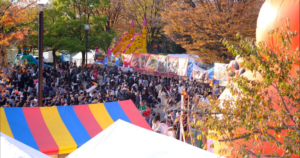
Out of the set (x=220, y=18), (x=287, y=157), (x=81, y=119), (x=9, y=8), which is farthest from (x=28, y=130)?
(x=220, y=18)

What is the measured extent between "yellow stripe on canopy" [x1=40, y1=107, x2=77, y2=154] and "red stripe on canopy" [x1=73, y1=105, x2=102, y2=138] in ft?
1.78

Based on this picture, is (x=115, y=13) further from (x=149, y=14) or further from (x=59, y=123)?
(x=59, y=123)

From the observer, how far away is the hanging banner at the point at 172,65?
2208cm

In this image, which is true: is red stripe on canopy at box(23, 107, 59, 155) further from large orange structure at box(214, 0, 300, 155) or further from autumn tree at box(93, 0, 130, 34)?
autumn tree at box(93, 0, 130, 34)

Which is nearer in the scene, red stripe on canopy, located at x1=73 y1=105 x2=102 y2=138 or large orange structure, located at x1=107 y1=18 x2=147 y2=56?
red stripe on canopy, located at x1=73 y1=105 x2=102 y2=138

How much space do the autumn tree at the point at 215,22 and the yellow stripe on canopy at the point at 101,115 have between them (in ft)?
39.6

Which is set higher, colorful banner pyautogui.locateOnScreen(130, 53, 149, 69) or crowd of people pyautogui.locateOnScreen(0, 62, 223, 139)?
colorful banner pyautogui.locateOnScreen(130, 53, 149, 69)

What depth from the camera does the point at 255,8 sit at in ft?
70.6

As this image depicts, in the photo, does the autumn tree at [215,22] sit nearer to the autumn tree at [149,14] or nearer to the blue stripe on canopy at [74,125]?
the blue stripe on canopy at [74,125]

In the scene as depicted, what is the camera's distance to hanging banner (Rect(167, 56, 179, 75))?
2208 cm

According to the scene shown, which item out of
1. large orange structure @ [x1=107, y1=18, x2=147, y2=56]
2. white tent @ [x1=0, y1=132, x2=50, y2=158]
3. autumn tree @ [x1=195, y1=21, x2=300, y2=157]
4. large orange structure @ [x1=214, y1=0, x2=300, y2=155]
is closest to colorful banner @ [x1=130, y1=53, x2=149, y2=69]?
large orange structure @ [x1=107, y1=18, x2=147, y2=56]

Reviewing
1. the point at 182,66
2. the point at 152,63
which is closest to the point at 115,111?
the point at 182,66

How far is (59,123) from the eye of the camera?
9023mm

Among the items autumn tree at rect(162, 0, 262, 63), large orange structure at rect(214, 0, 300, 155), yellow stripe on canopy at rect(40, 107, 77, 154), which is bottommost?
yellow stripe on canopy at rect(40, 107, 77, 154)
